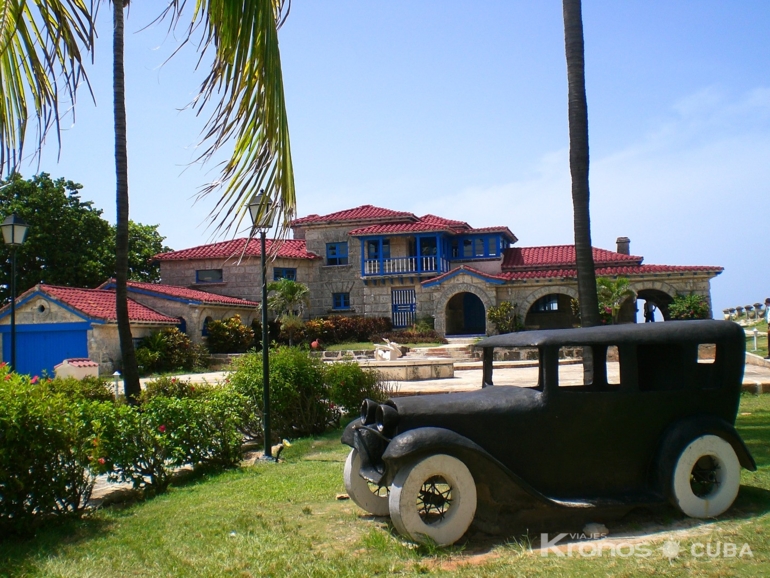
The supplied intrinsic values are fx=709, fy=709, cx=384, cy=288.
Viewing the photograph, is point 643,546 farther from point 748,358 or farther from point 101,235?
point 101,235

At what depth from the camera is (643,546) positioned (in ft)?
16.6

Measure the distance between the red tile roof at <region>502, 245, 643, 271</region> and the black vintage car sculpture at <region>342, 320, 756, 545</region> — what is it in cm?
2916

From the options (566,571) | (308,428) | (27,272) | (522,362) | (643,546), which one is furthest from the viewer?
(27,272)

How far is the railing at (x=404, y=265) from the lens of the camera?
35.9 meters

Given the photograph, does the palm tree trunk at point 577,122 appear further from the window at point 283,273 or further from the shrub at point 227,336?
the window at point 283,273

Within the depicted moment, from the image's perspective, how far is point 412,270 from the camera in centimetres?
3609

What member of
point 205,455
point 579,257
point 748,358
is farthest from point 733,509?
point 748,358

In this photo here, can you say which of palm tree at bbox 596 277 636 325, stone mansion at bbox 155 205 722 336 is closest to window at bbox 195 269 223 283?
stone mansion at bbox 155 205 722 336

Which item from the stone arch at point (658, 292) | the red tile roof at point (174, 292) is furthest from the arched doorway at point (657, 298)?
the red tile roof at point (174, 292)

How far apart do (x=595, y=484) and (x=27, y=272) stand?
34139mm

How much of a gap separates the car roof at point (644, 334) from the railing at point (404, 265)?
97.6 ft

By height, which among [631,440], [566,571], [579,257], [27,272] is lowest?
[566,571]

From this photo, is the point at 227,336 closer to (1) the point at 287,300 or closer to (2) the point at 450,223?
(1) the point at 287,300

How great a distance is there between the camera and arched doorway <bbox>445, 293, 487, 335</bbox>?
37.2 meters
